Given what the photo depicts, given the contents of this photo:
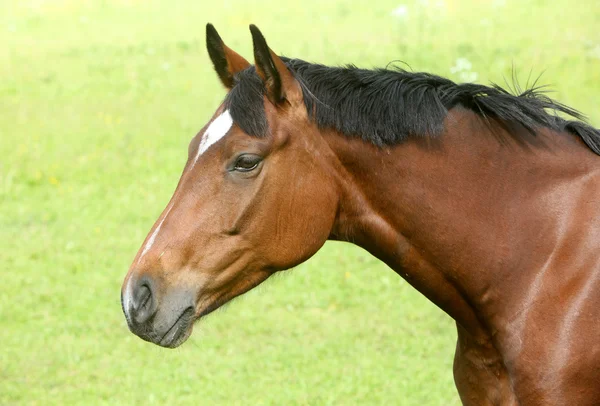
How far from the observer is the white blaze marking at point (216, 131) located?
316 centimetres

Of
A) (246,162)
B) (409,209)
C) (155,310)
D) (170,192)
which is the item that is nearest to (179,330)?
(155,310)

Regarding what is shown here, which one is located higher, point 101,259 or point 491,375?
point 491,375

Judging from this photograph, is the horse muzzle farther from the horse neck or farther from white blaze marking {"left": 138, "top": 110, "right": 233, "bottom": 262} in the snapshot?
the horse neck

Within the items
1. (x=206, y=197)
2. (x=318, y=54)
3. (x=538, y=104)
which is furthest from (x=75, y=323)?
(x=318, y=54)

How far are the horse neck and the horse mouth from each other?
0.66 meters

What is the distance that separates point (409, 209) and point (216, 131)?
0.76m

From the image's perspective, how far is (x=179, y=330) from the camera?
123 inches

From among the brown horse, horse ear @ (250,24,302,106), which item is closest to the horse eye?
the brown horse

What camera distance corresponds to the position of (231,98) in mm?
3191

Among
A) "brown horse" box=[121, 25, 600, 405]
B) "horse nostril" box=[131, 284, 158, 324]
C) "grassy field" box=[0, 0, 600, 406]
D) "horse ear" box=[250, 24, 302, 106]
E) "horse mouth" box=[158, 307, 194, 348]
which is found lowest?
"grassy field" box=[0, 0, 600, 406]

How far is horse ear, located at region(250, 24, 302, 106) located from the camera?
3084 mm

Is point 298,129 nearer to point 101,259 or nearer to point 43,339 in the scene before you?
point 43,339

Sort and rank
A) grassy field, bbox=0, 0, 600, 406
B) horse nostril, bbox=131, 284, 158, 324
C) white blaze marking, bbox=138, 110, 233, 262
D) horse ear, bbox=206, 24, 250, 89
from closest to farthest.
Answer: horse nostril, bbox=131, 284, 158, 324
white blaze marking, bbox=138, 110, 233, 262
horse ear, bbox=206, 24, 250, 89
grassy field, bbox=0, 0, 600, 406

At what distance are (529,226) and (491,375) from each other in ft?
1.90
